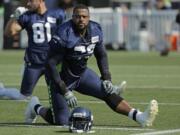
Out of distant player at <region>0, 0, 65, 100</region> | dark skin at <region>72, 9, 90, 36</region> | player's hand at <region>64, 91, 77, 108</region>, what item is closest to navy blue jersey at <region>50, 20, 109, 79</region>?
dark skin at <region>72, 9, 90, 36</region>

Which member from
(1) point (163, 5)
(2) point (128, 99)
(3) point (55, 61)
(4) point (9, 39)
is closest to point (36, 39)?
(2) point (128, 99)

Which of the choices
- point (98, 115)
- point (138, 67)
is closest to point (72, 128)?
point (98, 115)

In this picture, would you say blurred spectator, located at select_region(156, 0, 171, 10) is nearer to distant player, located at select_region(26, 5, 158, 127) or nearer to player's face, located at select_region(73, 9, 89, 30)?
distant player, located at select_region(26, 5, 158, 127)

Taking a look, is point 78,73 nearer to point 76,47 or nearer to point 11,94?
point 76,47

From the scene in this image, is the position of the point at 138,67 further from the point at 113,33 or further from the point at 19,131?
the point at 19,131

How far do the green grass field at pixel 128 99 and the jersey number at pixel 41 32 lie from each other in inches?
39.9

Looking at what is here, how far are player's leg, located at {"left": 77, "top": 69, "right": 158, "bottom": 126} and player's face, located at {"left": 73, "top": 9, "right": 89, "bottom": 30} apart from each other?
0.77 metres

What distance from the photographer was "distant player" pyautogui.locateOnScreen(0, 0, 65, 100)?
14.0 meters

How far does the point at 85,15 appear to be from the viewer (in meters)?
10.5

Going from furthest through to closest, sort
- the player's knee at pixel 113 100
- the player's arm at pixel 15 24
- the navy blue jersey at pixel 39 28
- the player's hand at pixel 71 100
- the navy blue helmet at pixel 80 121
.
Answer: the navy blue jersey at pixel 39 28 < the player's arm at pixel 15 24 < the player's knee at pixel 113 100 < the player's hand at pixel 71 100 < the navy blue helmet at pixel 80 121

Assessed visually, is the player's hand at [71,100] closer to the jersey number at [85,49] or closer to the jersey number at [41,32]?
the jersey number at [85,49]

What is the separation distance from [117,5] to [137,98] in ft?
85.6

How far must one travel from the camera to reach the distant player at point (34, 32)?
45.9ft

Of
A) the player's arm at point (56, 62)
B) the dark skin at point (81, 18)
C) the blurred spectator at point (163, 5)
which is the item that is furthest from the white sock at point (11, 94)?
the blurred spectator at point (163, 5)
